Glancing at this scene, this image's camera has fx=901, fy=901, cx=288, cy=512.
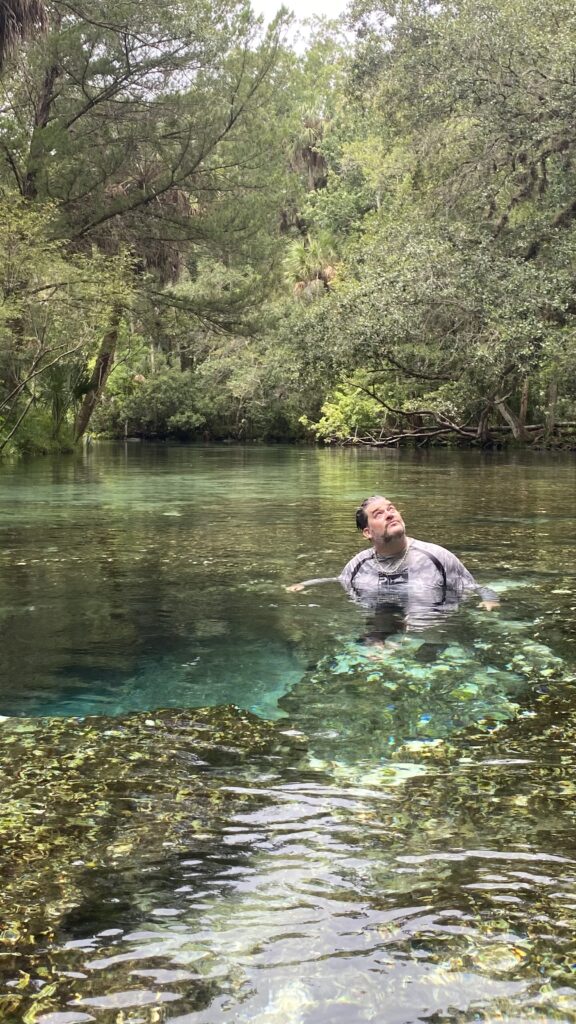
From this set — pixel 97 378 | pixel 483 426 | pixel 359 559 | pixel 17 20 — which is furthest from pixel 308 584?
pixel 483 426

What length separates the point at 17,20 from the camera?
62.5ft

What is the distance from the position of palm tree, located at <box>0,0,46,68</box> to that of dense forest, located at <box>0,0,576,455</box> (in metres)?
0.04

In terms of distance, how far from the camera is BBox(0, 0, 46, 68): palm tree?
739 inches

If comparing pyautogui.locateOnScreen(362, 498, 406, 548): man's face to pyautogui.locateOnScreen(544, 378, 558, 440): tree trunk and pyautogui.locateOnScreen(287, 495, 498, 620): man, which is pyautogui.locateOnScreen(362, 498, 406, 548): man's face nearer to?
pyautogui.locateOnScreen(287, 495, 498, 620): man

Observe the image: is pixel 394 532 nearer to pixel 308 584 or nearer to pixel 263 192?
pixel 308 584

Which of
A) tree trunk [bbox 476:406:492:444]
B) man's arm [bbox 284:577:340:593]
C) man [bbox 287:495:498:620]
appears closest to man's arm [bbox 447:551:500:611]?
man [bbox 287:495:498:620]

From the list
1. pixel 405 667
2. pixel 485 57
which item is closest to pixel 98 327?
pixel 485 57

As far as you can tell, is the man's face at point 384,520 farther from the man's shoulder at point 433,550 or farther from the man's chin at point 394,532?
the man's shoulder at point 433,550

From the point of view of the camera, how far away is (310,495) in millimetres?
17969

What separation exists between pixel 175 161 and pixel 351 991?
26.4 meters

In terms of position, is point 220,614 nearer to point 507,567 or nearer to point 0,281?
point 507,567

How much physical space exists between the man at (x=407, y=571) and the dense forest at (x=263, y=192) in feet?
56.5

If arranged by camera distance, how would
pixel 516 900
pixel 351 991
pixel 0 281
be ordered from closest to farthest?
1. pixel 351 991
2. pixel 516 900
3. pixel 0 281

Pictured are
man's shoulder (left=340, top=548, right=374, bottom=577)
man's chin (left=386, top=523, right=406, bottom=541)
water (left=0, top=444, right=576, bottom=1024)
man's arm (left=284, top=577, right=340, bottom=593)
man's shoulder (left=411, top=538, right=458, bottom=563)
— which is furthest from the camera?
man's arm (left=284, top=577, right=340, bottom=593)
